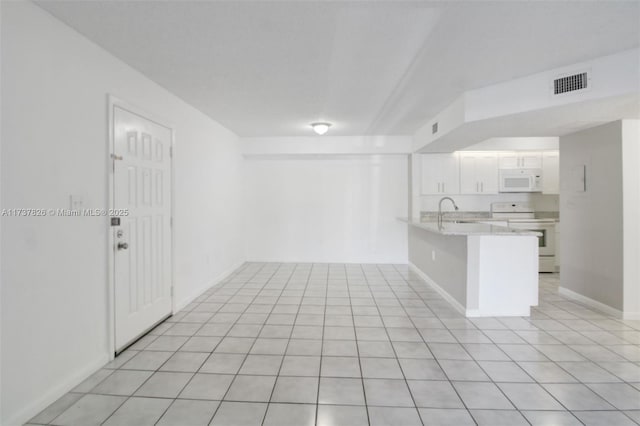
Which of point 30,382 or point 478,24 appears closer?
point 30,382

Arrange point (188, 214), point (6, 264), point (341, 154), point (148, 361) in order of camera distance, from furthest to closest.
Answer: point (341, 154)
point (188, 214)
point (148, 361)
point (6, 264)

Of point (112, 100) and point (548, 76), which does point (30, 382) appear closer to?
point (112, 100)

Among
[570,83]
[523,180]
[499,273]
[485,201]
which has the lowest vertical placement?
[499,273]

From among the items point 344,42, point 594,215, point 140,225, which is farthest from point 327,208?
point 344,42

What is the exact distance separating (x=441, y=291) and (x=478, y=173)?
2.91 meters

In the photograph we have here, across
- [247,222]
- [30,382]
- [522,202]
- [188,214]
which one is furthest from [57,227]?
[522,202]

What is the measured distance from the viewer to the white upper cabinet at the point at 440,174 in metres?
6.29

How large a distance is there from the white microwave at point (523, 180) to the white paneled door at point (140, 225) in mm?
5892

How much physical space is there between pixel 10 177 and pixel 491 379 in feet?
11.2

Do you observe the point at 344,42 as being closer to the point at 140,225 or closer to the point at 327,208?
the point at 140,225

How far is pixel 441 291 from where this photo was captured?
14.9 ft

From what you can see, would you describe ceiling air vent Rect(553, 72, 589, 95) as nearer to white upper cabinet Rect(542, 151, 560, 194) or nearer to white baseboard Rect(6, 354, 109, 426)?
white upper cabinet Rect(542, 151, 560, 194)

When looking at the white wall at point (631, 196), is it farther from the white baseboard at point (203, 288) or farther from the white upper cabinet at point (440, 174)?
the white baseboard at point (203, 288)

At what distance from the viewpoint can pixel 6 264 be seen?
1838 mm
